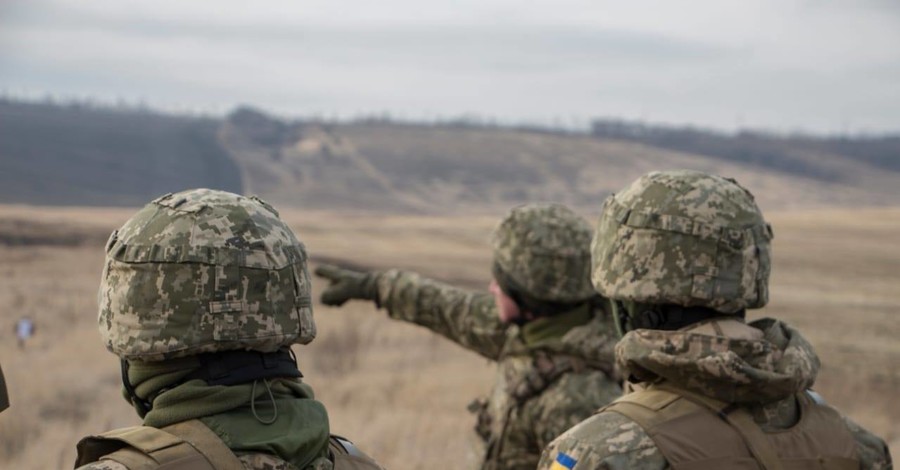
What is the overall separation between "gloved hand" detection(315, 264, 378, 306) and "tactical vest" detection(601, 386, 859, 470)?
2712mm

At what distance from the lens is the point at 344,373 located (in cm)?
1230

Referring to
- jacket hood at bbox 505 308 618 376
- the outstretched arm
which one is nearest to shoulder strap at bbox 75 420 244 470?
jacket hood at bbox 505 308 618 376

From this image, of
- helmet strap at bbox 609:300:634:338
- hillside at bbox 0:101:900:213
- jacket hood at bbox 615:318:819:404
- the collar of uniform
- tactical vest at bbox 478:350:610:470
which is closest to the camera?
jacket hood at bbox 615:318:819:404

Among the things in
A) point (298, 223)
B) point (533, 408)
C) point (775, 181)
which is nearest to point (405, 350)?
point (533, 408)

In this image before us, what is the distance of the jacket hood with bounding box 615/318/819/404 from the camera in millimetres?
2816

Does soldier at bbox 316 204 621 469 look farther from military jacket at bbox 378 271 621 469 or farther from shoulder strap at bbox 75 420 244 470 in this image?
shoulder strap at bbox 75 420 244 470

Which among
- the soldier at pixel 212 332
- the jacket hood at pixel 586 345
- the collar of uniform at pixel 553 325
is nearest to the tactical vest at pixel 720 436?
the soldier at pixel 212 332

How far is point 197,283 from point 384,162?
54.0 m

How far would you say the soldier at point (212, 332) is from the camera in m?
2.28

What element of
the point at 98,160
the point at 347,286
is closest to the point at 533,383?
the point at 347,286

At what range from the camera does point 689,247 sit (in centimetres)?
306

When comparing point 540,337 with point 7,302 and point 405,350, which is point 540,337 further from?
point 7,302

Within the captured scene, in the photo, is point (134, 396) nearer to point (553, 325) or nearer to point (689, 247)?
point (689, 247)

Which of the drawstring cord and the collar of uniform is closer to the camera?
the drawstring cord
